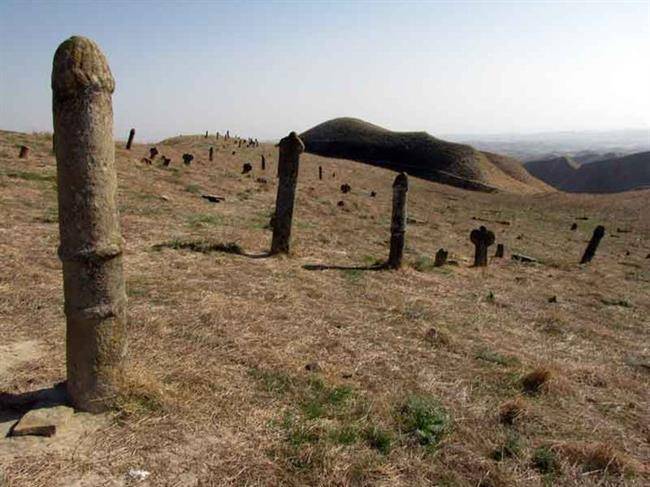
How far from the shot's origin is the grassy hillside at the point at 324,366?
3902mm

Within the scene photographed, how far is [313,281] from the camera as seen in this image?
29.3 ft

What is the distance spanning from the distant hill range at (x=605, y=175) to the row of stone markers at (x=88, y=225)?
122244mm

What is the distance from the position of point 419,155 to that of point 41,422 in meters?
62.2

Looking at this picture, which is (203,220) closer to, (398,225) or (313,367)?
(398,225)

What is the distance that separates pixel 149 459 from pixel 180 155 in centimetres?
2430

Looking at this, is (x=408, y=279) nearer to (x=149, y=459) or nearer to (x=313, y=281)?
(x=313, y=281)

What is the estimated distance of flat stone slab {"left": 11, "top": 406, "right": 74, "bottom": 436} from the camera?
383 cm

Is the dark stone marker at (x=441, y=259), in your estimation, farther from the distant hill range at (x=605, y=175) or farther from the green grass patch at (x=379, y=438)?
the distant hill range at (x=605, y=175)

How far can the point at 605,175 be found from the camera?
123m

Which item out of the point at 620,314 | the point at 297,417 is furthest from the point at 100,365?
the point at 620,314

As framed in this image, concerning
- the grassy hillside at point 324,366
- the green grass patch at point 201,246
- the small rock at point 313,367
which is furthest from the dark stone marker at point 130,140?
the small rock at point 313,367

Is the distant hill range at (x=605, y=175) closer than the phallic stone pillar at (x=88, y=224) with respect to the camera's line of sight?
No

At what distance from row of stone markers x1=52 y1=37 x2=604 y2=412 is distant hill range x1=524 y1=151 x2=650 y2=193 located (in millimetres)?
122244

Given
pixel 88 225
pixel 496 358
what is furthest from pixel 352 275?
pixel 88 225
